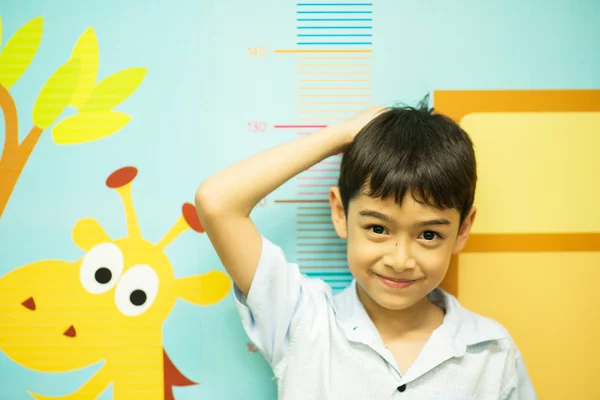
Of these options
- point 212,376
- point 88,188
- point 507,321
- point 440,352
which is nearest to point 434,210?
point 440,352

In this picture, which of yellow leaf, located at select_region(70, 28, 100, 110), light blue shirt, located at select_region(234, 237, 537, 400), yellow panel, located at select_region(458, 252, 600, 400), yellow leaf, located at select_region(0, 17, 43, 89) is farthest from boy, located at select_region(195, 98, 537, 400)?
yellow leaf, located at select_region(0, 17, 43, 89)

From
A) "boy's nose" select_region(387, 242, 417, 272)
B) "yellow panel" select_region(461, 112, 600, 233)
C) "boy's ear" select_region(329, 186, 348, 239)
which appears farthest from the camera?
"yellow panel" select_region(461, 112, 600, 233)

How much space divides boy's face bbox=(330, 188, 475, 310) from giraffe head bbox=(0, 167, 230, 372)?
32 cm

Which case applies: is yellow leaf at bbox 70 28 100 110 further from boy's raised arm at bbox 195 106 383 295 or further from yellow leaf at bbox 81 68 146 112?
boy's raised arm at bbox 195 106 383 295

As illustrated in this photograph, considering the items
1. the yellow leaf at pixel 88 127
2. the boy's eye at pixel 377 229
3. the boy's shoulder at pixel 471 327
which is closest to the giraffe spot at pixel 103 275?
the yellow leaf at pixel 88 127

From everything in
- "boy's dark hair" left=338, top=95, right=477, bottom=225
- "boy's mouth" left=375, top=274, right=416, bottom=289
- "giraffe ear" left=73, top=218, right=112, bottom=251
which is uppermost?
"boy's dark hair" left=338, top=95, right=477, bottom=225

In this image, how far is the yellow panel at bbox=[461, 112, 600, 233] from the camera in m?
0.96

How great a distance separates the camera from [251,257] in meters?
0.77

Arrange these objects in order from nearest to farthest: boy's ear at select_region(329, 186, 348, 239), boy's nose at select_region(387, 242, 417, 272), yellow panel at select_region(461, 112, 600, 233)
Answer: boy's nose at select_region(387, 242, 417, 272) → boy's ear at select_region(329, 186, 348, 239) → yellow panel at select_region(461, 112, 600, 233)

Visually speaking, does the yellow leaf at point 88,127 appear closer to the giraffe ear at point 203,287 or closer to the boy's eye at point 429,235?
the giraffe ear at point 203,287

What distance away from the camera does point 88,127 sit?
94 centimetres

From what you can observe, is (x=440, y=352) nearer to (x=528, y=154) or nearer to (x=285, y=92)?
(x=528, y=154)

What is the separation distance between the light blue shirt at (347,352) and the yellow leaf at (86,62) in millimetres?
500

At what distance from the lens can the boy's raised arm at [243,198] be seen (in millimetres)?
759
